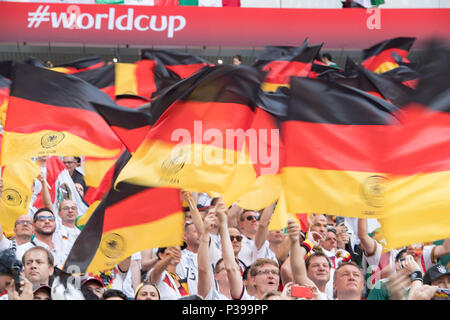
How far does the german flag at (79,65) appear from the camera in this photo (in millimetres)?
11359

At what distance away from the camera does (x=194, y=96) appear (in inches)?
296

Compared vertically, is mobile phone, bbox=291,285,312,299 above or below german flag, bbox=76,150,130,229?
below

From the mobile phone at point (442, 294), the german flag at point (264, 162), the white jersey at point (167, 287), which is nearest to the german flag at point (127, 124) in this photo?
the german flag at point (264, 162)

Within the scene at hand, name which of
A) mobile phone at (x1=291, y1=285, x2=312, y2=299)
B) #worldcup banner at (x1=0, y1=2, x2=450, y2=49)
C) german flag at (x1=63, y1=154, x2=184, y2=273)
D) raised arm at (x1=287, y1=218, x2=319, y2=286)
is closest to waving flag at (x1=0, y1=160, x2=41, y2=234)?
german flag at (x1=63, y1=154, x2=184, y2=273)

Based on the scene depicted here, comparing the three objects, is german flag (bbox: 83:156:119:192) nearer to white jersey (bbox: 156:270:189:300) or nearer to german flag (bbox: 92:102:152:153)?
german flag (bbox: 92:102:152:153)

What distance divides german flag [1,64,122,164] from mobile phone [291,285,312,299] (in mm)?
3227

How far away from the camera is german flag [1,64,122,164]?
835cm

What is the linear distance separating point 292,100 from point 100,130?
2.68m

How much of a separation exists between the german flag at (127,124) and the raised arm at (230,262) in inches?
58.6

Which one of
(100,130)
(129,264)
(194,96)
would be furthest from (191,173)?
(100,130)

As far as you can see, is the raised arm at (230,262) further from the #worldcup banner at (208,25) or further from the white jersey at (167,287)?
the #worldcup banner at (208,25)

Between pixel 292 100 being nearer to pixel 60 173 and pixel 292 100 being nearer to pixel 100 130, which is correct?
pixel 100 130

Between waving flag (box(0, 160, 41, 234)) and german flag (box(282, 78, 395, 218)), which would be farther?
waving flag (box(0, 160, 41, 234))

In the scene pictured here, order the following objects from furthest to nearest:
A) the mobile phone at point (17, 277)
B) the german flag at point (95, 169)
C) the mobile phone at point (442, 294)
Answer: the german flag at point (95, 169)
the mobile phone at point (17, 277)
the mobile phone at point (442, 294)
